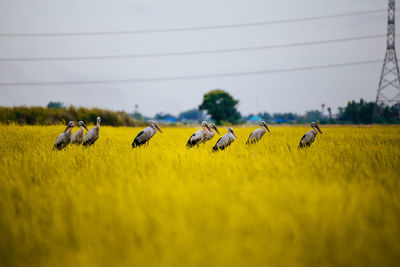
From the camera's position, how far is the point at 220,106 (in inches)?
2422

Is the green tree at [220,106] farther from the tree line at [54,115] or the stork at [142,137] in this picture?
the stork at [142,137]

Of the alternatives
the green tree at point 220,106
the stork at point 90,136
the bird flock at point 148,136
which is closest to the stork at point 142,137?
the bird flock at point 148,136

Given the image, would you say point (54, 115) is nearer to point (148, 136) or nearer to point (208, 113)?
point (148, 136)

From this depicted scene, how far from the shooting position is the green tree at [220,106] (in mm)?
61531

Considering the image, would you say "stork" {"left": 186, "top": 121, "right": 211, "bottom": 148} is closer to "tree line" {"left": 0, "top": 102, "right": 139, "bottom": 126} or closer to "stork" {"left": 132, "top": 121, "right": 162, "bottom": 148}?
"stork" {"left": 132, "top": 121, "right": 162, "bottom": 148}

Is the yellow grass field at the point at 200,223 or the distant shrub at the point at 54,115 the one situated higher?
the distant shrub at the point at 54,115

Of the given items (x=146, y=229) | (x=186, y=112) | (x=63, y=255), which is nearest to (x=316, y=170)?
(x=146, y=229)

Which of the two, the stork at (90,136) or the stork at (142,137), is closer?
the stork at (90,136)

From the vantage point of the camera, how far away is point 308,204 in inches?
98.3

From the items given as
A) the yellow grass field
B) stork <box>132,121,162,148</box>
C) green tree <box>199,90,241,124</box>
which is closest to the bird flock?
stork <box>132,121,162,148</box>

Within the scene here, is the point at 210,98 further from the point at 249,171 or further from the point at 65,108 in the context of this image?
the point at 249,171

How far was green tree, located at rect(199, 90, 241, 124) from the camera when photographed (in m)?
61.5

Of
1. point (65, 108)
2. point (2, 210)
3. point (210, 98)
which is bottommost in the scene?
point (2, 210)

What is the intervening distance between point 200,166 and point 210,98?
58.3 meters
